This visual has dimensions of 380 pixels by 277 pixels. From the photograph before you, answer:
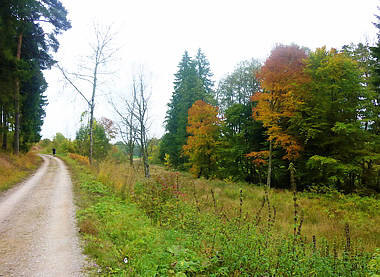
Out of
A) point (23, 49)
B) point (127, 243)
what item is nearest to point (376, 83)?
point (127, 243)

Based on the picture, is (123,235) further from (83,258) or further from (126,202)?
(126,202)

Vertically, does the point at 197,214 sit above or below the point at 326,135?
below

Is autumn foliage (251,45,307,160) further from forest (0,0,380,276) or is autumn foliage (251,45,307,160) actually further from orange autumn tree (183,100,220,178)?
orange autumn tree (183,100,220,178)

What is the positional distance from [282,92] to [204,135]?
853cm

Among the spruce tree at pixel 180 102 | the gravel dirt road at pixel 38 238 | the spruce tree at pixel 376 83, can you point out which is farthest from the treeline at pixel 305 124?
the gravel dirt road at pixel 38 238

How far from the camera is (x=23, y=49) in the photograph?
639 inches

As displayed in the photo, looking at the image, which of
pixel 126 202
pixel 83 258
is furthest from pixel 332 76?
pixel 83 258

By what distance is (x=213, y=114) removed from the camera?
20.1 meters

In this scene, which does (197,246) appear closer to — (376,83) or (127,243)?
(127,243)

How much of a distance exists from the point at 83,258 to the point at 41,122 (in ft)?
118

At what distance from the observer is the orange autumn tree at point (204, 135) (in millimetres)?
20109

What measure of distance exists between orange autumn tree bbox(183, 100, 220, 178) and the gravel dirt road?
47.8 ft

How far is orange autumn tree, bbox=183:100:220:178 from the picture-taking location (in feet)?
66.0

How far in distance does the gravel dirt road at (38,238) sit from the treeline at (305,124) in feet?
28.6
